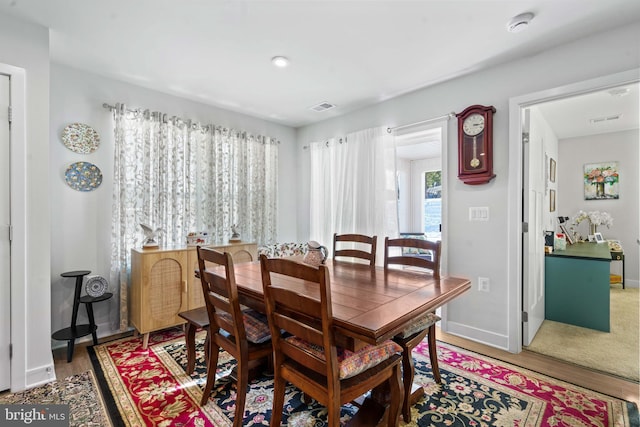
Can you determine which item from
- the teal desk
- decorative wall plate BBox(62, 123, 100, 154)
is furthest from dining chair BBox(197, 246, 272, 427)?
the teal desk

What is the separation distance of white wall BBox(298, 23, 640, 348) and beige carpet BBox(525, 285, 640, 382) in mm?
497

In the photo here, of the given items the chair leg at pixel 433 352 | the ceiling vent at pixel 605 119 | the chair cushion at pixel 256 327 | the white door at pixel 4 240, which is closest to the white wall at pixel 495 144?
the chair leg at pixel 433 352

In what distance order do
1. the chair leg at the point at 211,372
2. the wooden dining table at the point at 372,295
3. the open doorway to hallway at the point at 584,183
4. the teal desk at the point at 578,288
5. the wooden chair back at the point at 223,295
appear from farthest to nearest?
1. the teal desk at the point at 578,288
2. the open doorway to hallway at the point at 584,183
3. the chair leg at the point at 211,372
4. the wooden chair back at the point at 223,295
5. the wooden dining table at the point at 372,295

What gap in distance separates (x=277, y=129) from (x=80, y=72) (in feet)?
7.57

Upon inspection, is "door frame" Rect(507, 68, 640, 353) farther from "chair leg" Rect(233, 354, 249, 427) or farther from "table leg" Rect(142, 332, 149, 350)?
"table leg" Rect(142, 332, 149, 350)

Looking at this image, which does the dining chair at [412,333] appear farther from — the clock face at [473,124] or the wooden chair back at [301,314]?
the clock face at [473,124]

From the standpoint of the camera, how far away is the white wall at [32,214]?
2047mm

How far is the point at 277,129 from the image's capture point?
4473mm

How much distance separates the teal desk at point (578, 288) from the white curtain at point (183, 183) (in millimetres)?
3444

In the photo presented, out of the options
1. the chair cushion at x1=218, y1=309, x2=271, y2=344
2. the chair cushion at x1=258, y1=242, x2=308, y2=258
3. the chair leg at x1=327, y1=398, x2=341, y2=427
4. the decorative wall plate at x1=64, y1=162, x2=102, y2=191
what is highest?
the decorative wall plate at x1=64, y1=162, x2=102, y2=191

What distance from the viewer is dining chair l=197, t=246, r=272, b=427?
1637mm

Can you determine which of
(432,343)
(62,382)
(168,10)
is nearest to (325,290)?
(432,343)

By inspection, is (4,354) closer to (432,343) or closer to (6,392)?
(6,392)

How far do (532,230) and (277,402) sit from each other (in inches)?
103
